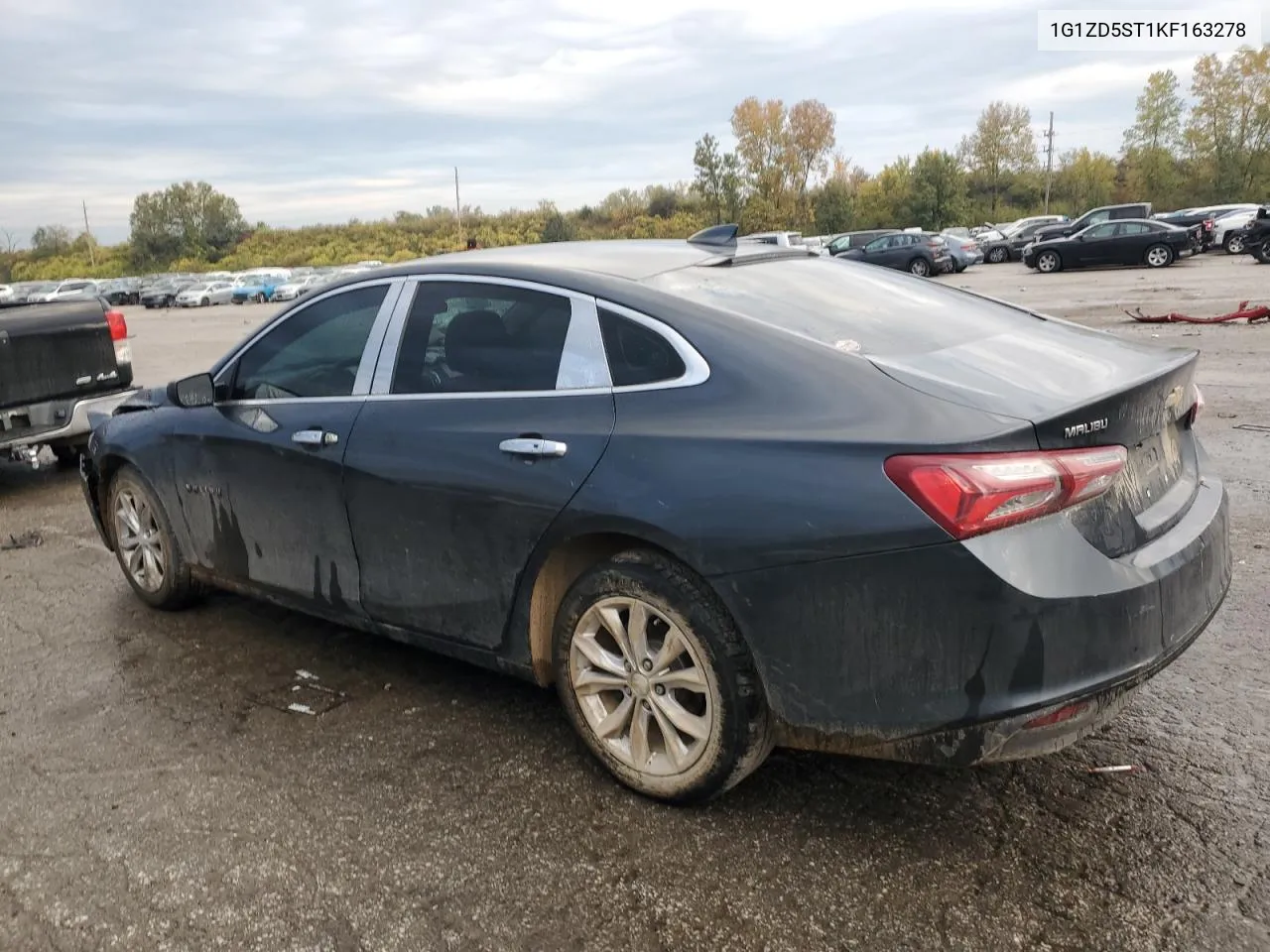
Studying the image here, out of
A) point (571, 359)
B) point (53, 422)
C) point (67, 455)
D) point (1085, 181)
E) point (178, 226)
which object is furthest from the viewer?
point (178, 226)

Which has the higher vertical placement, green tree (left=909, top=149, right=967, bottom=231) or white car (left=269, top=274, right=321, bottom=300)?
green tree (left=909, top=149, right=967, bottom=231)

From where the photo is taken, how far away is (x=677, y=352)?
301cm

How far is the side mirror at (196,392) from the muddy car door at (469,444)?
1004 mm

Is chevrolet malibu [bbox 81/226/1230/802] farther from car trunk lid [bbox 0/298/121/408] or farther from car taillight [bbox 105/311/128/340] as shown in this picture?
car taillight [bbox 105/311/128/340]

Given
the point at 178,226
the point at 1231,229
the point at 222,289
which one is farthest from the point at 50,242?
the point at 1231,229

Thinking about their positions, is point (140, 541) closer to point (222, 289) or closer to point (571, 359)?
point (571, 359)

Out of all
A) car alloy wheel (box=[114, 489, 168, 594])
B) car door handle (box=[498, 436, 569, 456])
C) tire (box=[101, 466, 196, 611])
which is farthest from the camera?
car alloy wheel (box=[114, 489, 168, 594])

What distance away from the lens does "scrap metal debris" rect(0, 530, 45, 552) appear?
21.2 ft

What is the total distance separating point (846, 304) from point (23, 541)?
564 cm

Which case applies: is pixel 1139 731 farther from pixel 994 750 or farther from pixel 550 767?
pixel 550 767

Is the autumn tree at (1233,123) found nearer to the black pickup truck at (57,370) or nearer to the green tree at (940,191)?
the green tree at (940,191)

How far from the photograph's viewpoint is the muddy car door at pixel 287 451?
3803 millimetres

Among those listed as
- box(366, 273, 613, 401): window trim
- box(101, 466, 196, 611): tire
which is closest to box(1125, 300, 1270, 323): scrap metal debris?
box(366, 273, 613, 401): window trim

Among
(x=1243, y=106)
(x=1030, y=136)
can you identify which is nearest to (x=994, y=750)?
(x=1243, y=106)
